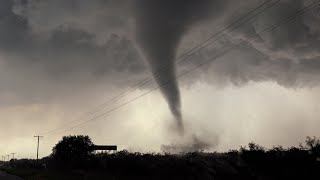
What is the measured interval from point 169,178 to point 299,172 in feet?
62.7

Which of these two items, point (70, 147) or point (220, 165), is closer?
point (220, 165)

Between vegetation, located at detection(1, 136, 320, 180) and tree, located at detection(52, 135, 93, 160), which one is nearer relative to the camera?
vegetation, located at detection(1, 136, 320, 180)

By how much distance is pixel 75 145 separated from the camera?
126 meters

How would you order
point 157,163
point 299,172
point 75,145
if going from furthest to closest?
point 75,145 < point 157,163 < point 299,172

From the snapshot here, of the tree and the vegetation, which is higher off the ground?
the tree

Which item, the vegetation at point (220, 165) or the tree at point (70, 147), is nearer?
the vegetation at point (220, 165)

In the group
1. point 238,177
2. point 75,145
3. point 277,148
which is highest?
point 75,145

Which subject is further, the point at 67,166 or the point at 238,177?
the point at 67,166

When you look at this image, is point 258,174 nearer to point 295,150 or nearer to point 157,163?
point 295,150

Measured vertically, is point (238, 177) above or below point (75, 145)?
below

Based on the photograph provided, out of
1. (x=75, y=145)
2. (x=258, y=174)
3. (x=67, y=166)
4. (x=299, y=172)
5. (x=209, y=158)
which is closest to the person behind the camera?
(x=299, y=172)

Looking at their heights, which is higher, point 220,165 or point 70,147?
point 70,147

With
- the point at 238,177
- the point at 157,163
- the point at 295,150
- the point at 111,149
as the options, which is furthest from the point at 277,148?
the point at 111,149

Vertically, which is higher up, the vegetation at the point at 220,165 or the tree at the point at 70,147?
the tree at the point at 70,147
